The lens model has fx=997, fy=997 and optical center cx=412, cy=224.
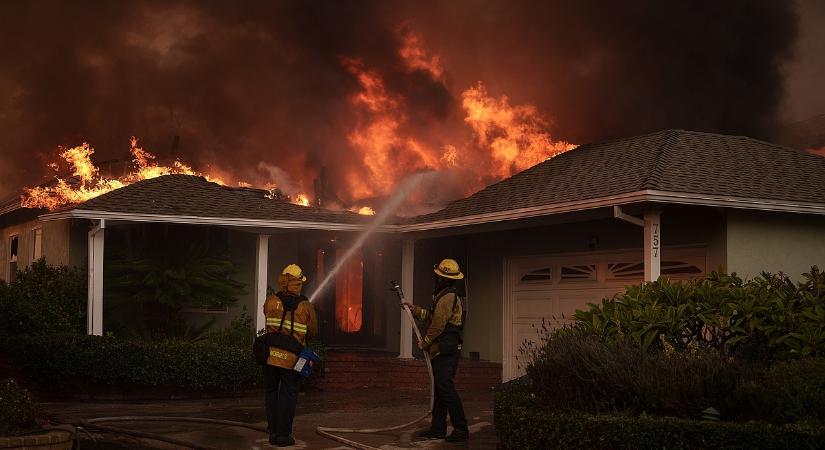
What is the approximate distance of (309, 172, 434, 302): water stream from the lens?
17.4 m

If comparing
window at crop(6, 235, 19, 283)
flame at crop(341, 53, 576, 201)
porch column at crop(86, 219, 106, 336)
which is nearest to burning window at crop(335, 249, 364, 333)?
flame at crop(341, 53, 576, 201)

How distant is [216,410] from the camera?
515 inches

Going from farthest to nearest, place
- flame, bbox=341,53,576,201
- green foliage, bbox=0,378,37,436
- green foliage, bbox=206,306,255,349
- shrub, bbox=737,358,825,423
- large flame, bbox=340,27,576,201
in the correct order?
large flame, bbox=340,27,576,201 < flame, bbox=341,53,576,201 < green foliage, bbox=206,306,255,349 < green foliage, bbox=0,378,37,436 < shrub, bbox=737,358,825,423

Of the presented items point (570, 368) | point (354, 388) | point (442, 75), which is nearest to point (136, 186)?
point (354, 388)

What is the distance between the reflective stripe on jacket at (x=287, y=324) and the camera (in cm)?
968

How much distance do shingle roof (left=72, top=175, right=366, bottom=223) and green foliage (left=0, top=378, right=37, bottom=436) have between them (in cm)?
583

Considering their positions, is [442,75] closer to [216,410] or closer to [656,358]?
[216,410]

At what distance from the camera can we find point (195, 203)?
16.2 meters

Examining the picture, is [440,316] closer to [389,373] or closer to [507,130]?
[389,373]

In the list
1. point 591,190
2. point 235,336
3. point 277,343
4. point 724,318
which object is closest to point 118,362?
point 235,336

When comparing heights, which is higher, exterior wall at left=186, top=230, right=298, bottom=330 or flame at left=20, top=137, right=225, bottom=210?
flame at left=20, top=137, right=225, bottom=210

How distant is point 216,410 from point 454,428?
4167mm

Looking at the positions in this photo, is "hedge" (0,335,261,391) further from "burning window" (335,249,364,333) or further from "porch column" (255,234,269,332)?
"burning window" (335,249,364,333)

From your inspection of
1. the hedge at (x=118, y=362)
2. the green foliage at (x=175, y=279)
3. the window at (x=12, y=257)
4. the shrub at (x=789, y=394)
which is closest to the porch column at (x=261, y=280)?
the green foliage at (x=175, y=279)
